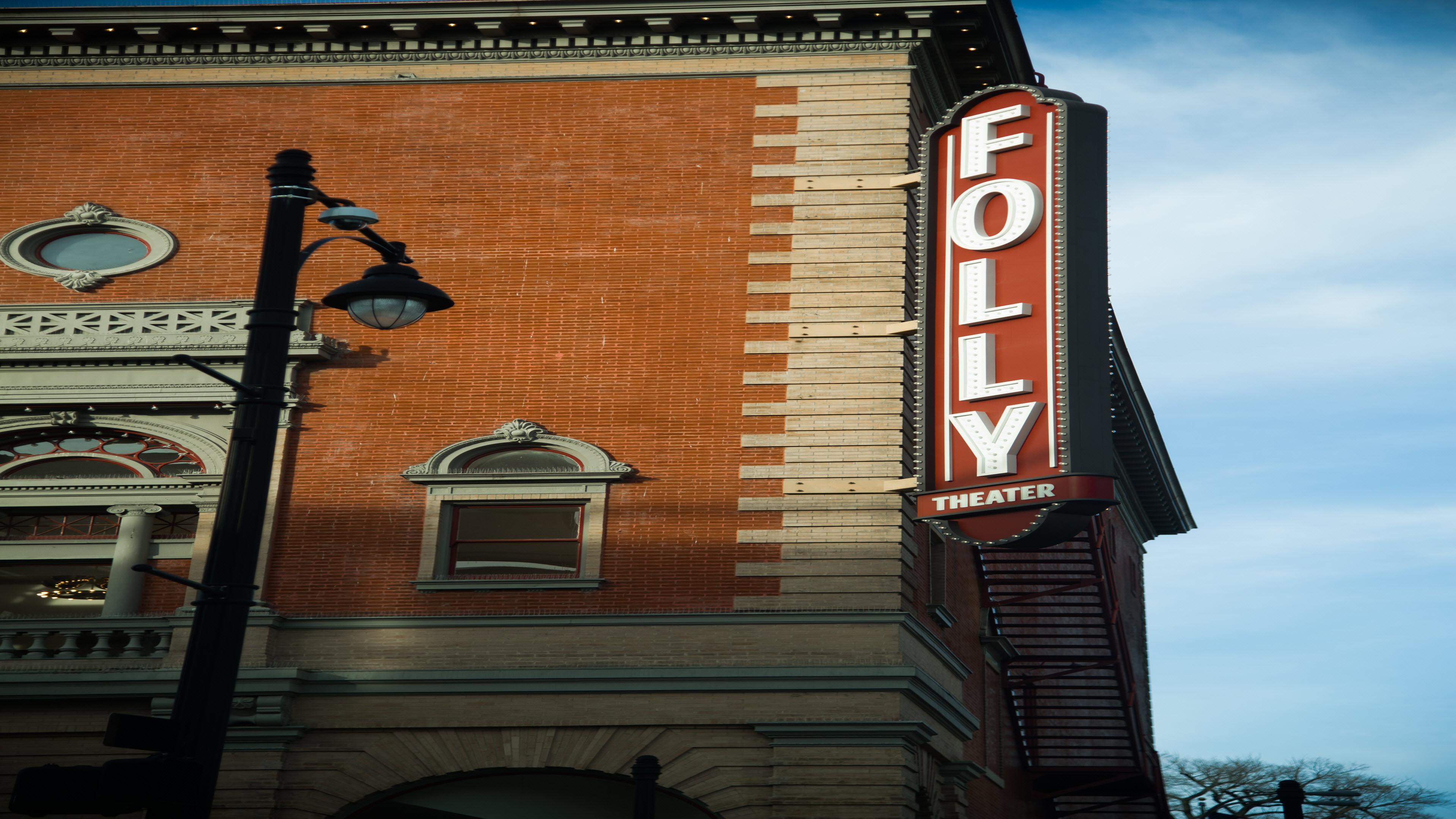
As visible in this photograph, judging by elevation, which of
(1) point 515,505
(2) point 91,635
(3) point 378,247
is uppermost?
(1) point 515,505

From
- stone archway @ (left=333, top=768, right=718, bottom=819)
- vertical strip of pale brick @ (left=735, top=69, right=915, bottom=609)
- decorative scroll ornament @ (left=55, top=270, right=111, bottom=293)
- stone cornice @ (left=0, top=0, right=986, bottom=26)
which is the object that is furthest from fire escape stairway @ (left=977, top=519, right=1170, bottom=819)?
decorative scroll ornament @ (left=55, top=270, right=111, bottom=293)

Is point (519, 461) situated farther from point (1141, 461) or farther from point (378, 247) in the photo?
point (1141, 461)

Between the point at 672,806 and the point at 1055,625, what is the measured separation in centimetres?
787

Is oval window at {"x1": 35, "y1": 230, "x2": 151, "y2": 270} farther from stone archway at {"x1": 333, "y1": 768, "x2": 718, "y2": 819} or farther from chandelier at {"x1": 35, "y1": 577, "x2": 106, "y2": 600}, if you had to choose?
stone archway at {"x1": 333, "y1": 768, "x2": 718, "y2": 819}

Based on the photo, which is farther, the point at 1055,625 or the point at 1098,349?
the point at 1055,625

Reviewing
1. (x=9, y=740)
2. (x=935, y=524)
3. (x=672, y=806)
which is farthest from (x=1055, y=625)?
(x=9, y=740)

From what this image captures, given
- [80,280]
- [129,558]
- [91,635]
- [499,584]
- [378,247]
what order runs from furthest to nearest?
[80,280], [129,558], [91,635], [499,584], [378,247]

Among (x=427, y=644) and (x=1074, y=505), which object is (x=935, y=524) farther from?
(x=427, y=644)

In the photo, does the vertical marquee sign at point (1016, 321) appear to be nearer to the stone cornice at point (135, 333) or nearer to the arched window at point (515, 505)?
the arched window at point (515, 505)

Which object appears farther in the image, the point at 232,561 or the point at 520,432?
the point at 520,432

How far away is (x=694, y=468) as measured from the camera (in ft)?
61.6

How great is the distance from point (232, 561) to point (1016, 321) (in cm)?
1106

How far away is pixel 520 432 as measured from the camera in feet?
62.1

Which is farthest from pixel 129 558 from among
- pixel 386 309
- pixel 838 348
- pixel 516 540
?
pixel 386 309
